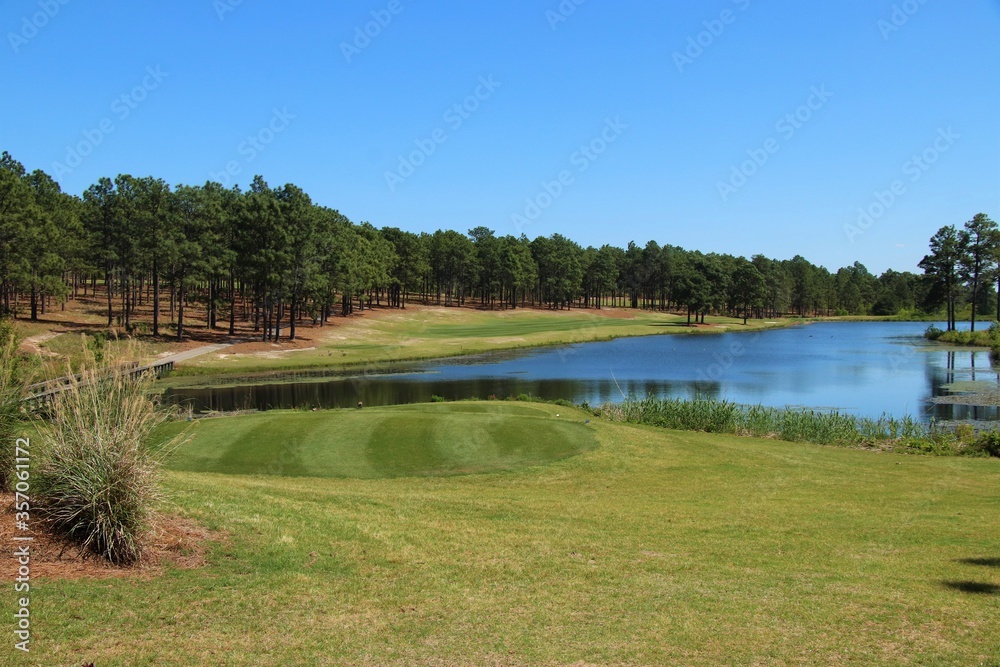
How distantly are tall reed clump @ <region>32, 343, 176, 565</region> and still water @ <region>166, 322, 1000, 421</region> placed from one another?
29.3 metres

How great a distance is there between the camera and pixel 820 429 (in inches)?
1186

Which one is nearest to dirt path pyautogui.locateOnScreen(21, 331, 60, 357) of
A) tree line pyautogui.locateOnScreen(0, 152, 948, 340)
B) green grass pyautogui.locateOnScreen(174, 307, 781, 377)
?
tree line pyautogui.locateOnScreen(0, 152, 948, 340)

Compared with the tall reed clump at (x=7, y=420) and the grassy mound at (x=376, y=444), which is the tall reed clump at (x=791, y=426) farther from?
the tall reed clump at (x=7, y=420)

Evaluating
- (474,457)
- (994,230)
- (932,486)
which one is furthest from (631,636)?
(994,230)

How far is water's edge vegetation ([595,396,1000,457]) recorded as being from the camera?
27.5 m

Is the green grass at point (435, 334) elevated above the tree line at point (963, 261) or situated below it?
below

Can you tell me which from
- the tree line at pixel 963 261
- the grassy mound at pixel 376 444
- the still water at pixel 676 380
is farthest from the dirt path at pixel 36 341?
the tree line at pixel 963 261

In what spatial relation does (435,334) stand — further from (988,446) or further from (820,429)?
(988,446)

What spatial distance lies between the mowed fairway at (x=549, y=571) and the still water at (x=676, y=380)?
22053mm

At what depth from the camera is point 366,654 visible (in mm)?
7520

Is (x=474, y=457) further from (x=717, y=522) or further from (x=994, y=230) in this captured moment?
(x=994, y=230)

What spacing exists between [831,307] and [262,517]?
209m

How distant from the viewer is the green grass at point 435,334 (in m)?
59.4

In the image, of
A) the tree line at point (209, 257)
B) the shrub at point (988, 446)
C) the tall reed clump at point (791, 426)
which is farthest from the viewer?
the tree line at point (209, 257)
